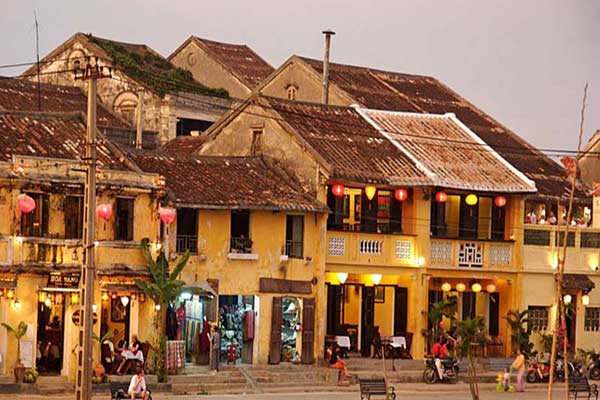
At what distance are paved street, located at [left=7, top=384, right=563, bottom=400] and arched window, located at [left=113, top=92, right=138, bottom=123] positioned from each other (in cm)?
2076

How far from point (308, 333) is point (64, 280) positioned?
9414 mm

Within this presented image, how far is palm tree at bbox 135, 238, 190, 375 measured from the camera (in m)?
42.9

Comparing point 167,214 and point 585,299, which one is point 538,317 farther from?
point 167,214

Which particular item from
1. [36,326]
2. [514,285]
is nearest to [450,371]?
[514,285]

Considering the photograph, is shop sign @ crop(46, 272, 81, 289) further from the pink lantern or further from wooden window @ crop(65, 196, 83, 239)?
the pink lantern

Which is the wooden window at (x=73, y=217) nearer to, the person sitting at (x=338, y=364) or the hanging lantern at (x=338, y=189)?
the person sitting at (x=338, y=364)

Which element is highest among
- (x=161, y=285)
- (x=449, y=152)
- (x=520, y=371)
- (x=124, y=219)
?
(x=449, y=152)

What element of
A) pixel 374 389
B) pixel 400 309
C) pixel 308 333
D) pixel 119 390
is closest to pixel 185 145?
pixel 400 309

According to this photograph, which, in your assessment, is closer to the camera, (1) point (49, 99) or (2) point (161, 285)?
(2) point (161, 285)

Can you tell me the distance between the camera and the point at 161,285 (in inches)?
1689

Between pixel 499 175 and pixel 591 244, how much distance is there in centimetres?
508

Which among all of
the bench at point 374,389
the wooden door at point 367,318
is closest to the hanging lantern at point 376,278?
the wooden door at point 367,318

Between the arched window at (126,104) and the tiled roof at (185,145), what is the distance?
3.88 metres

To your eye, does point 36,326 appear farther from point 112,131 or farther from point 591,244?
point 591,244
